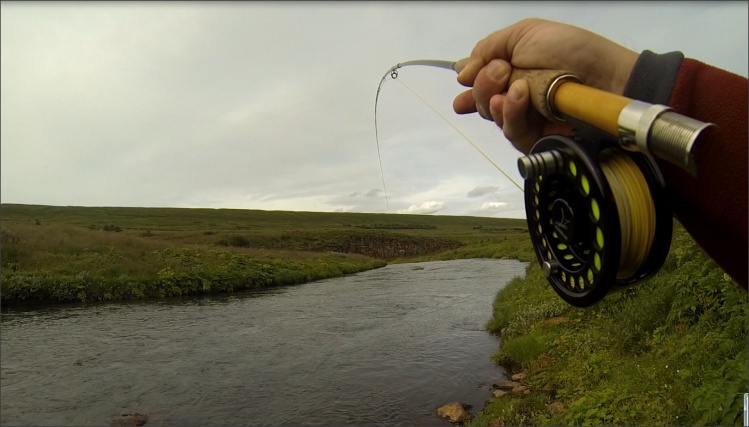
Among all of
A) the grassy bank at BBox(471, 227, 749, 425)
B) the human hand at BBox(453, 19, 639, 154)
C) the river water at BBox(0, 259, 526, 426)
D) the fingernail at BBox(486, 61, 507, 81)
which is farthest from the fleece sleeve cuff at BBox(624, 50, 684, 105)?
the river water at BBox(0, 259, 526, 426)

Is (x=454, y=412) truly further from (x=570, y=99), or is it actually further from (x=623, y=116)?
(x=623, y=116)

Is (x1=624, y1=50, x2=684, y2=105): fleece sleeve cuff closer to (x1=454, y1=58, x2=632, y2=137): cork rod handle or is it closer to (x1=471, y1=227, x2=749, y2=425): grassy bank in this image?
(x1=454, y1=58, x2=632, y2=137): cork rod handle

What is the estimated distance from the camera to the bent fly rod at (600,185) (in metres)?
1.41

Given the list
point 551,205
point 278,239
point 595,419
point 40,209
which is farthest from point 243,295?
point 40,209

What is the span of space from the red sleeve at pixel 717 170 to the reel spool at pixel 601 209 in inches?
2.9

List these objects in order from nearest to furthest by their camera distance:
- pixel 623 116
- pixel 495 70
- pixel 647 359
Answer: pixel 623 116 → pixel 495 70 → pixel 647 359

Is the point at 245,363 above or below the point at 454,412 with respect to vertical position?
below

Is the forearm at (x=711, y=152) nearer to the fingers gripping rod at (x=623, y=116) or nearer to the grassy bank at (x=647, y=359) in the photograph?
the fingers gripping rod at (x=623, y=116)

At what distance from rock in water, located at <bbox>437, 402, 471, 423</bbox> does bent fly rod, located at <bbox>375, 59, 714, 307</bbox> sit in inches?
243

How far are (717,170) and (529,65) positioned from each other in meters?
0.84

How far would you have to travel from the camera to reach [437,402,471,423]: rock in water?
7262mm

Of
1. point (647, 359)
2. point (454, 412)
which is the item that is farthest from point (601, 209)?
point (454, 412)

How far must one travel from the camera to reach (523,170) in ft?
5.52

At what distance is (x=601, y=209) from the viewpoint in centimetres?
149
